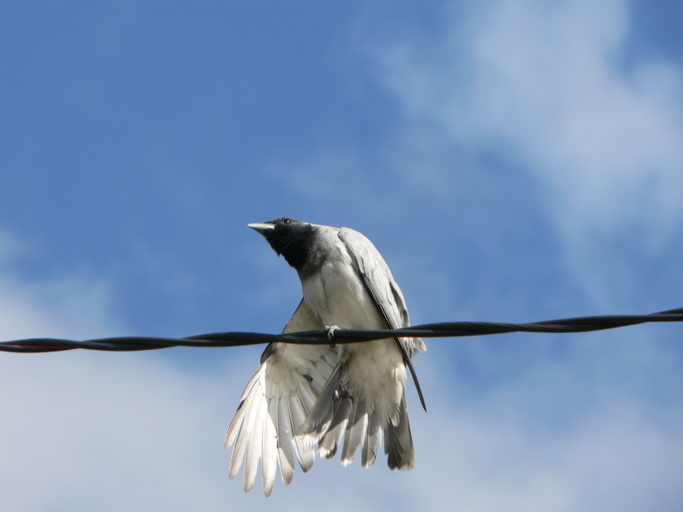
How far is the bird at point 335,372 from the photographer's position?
252 inches

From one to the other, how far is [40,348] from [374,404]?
11.2 feet

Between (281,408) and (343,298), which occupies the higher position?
(343,298)

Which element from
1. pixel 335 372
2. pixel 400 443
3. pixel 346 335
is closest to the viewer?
pixel 346 335

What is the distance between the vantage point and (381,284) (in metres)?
6.42

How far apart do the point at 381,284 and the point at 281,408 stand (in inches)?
65.6

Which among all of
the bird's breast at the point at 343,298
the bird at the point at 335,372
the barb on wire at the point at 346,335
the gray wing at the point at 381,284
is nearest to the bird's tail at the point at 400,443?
the bird at the point at 335,372

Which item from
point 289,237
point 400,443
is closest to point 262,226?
point 289,237

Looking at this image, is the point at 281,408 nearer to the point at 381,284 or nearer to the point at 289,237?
the point at 289,237

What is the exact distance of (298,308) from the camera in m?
7.04

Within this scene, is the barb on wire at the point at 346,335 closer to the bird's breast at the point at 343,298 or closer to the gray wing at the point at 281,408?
the bird's breast at the point at 343,298

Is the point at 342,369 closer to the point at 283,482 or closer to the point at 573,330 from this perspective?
the point at 283,482

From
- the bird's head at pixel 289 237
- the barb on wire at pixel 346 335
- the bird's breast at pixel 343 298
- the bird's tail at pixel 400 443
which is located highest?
the bird's head at pixel 289 237

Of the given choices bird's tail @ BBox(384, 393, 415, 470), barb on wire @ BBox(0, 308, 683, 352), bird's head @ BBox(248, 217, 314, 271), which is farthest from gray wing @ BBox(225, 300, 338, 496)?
barb on wire @ BBox(0, 308, 683, 352)

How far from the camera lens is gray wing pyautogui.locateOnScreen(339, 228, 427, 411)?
6348 millimetres
